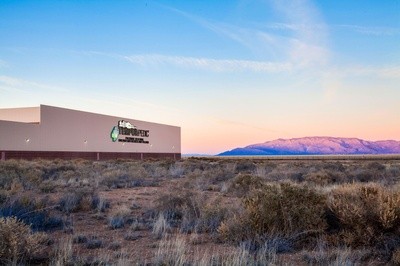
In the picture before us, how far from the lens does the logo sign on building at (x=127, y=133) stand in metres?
60.3

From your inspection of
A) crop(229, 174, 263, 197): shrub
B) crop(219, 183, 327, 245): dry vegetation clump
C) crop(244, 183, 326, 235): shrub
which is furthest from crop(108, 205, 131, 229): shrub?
crop(229, 174, 263, 197): shrub

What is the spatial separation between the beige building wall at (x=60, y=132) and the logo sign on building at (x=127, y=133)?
2.05ft

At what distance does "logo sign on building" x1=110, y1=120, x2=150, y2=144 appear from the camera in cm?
6034

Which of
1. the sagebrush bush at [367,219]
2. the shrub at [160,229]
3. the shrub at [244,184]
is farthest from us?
the shrub at [244,184]

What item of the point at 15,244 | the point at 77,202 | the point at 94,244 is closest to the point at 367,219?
the point at 94,244

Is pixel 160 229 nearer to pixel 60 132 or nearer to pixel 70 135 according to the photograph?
pixel 60 132

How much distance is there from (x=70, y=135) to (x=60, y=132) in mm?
1926

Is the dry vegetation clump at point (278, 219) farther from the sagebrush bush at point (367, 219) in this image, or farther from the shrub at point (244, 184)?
the shrub at point (244, 184)

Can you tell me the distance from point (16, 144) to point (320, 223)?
135ft

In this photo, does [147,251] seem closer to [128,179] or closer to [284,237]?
[284,237]

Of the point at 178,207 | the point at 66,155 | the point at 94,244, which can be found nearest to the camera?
the point at 94,244

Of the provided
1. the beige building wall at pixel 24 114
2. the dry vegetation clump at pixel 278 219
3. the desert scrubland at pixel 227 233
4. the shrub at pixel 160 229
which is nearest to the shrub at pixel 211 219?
the desert scrubland at pixel 227 233

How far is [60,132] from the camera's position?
49219 mm

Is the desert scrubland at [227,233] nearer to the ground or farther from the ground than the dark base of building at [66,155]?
nearer to the ground
